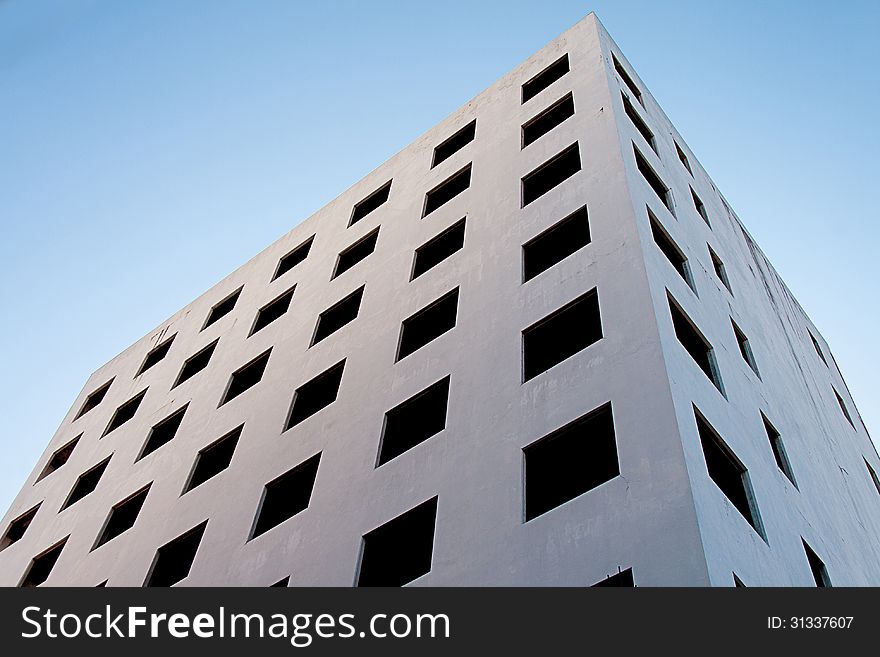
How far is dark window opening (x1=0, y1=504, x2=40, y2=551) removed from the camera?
28609 millimetres

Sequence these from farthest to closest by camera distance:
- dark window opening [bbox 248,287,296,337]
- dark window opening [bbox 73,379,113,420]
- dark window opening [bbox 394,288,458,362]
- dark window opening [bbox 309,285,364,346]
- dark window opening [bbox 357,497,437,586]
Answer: dark window opening [bbox 73,379,113,420] < dark window opening [bbox 248,287,296,337] < dark window opening [bbox 309,285,364,346] < dark window opening [bbox 394,288,458,362] < dark window opening [bbox 357,497,437,586]

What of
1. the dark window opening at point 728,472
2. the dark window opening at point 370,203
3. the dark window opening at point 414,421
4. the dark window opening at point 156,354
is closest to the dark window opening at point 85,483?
the dark window opening at point 156,354

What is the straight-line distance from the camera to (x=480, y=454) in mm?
15492

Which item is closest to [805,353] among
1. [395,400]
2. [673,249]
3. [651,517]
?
[673,249]

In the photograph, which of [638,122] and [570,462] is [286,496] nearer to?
[570,462]

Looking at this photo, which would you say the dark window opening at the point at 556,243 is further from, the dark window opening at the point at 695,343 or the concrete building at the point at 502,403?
the dark window opening at the point at 695,343

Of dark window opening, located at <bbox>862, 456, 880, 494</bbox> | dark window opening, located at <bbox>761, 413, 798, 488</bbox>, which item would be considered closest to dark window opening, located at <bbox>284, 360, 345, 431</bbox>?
dark window opening, located at <bbox>761, 413, 798, 488</bbox>

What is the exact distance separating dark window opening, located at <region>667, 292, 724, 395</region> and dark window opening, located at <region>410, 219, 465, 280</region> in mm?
6813

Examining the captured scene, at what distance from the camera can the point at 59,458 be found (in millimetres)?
32156

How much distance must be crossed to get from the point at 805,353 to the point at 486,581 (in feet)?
57.9

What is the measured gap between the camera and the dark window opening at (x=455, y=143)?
28.2 metres

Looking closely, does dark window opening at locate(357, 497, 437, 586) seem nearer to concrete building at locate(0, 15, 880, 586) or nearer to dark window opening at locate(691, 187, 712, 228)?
concrete building at locate(0, 15, 880, 586)
